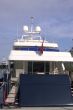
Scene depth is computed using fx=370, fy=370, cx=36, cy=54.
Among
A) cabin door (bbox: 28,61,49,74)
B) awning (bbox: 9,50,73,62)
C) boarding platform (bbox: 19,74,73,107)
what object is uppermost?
awning (bbox: 9,50,73,62)

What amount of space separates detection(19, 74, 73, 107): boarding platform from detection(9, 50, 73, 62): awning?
2578mm

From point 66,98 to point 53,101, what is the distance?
0.56 metres

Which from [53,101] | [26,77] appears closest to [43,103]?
[53,101]

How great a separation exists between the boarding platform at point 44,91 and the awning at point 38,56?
2578mm

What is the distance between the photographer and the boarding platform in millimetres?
14977

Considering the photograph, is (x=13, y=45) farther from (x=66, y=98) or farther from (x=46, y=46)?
(x=66, y=98)

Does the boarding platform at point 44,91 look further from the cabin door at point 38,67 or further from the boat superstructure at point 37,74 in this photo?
the cabin door at point 38,67

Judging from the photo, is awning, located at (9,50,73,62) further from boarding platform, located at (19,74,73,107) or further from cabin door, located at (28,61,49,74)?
boarding platform, located at (19,74,73,107)

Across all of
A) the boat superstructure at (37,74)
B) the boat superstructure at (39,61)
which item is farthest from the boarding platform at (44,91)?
the boat superstructure at (39,61)

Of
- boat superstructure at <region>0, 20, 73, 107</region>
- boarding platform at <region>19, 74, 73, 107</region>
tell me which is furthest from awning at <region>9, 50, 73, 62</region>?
boarding platform at <region>19, 74, 73, 107</region>

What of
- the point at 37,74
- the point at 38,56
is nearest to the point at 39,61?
the point at 38,56

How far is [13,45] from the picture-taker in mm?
21156

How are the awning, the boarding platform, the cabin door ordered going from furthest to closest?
1. the cabin door
2. the awning
3. the boarding platform

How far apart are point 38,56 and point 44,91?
3.41m
